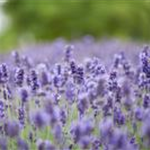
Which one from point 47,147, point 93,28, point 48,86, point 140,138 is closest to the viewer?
point 47,147

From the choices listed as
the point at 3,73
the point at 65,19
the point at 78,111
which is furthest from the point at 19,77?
the point at 65,19

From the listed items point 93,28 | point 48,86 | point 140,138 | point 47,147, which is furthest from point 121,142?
point 93,28

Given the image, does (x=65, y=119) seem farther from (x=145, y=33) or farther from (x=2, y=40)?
(x=2, y=40)

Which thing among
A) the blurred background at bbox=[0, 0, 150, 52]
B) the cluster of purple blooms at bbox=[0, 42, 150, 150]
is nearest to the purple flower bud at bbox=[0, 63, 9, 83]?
the cluster of purple blooms at bbox=[0, 42, 150, 150]

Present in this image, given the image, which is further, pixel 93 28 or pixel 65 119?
pixel 93 28

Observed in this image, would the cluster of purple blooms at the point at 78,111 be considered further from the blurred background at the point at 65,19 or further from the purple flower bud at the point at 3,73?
the blurred background at the point at 65,19

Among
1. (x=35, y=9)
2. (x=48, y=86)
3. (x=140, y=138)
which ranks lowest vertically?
(x=140, y=138)

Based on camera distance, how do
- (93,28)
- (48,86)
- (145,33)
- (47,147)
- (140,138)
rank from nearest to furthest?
(47,147) → (140,138) → (48,86) → (145,33) → (93,28)
